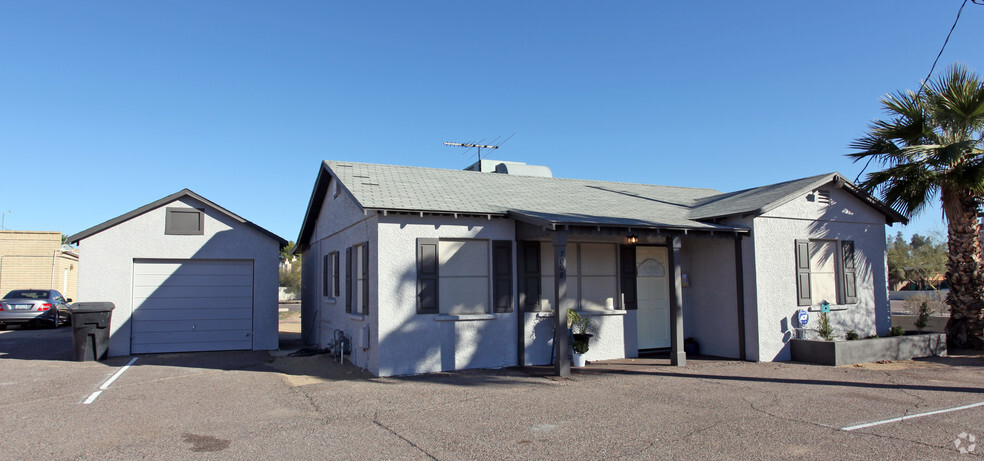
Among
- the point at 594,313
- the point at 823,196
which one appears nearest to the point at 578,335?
the point at 594,313

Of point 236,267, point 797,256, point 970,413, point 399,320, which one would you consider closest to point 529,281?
point 399,320

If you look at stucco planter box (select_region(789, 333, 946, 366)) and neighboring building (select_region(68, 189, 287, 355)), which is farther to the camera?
neighboring building (select_region(68, 189, 287, 355))

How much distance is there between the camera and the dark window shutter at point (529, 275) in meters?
11.2

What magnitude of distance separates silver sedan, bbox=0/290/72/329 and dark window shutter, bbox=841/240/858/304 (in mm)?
22637

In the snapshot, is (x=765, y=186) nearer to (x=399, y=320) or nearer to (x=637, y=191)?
(x=637, y=191)

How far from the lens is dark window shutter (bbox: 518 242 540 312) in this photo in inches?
441

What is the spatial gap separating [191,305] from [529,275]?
8586 millimetres

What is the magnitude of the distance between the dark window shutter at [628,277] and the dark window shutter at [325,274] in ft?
23.4

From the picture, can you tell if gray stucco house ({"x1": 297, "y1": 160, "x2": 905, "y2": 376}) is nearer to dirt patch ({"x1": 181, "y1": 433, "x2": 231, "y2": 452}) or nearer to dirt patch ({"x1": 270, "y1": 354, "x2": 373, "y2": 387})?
dirt patch ({"x1": 270, "y1": 354, "x2": 373, "y2": 387})

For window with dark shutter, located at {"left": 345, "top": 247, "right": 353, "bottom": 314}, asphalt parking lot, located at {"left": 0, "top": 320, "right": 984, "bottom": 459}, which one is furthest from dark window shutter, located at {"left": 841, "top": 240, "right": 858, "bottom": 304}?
window with dark shutter, located at {"left": 345, "top": 247, "right": 353, "bottom": 314}

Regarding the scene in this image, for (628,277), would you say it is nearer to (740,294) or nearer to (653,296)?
(653,296)

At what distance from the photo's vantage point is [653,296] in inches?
509

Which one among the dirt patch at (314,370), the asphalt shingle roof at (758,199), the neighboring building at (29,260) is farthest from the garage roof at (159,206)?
the neighboring building at (29,260)

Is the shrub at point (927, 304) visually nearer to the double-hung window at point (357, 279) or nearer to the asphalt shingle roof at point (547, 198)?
the asphalt shingle roof at point (547, 198)
